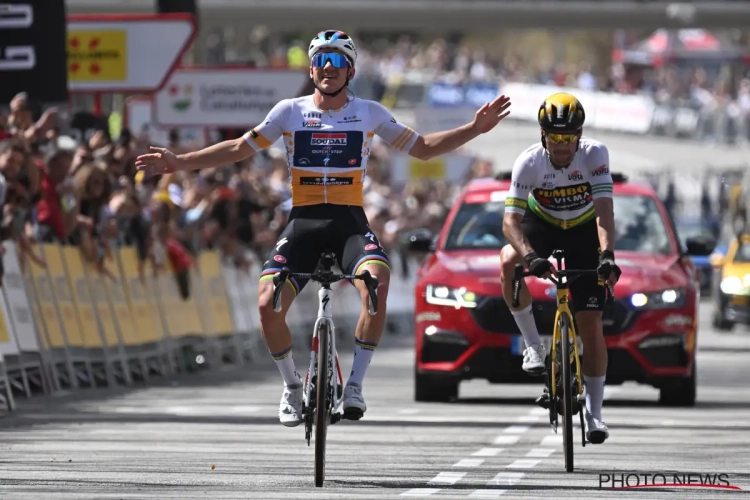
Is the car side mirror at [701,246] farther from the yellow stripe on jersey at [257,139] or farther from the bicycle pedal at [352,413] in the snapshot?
the bicycle pedal at [352,413]

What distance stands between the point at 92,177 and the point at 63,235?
585 millimetres

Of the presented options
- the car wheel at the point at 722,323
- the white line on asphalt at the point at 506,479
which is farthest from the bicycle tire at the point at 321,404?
the car wheel at the point at 722,323

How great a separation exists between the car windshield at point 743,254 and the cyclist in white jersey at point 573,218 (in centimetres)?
2081

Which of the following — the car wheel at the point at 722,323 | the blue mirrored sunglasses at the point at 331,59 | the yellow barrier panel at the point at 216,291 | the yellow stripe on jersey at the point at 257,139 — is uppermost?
the blue mirrored sunglasses at the point at 331,59

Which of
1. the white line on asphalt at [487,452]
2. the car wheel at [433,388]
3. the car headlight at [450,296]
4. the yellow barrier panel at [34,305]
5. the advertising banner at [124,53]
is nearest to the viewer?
the white line on asphalt at [487,452]

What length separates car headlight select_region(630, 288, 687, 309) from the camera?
1698 cm

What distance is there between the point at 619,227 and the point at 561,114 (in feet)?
19.8

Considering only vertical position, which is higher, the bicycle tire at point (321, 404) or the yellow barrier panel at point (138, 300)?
the bicycle tire at point (321, 404)

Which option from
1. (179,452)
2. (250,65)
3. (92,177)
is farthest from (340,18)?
(179,452)

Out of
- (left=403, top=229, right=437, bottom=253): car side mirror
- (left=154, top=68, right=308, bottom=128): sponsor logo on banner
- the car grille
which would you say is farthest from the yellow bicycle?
(left=154, top=68, right=308, bottom=128): sponsor logo on banner

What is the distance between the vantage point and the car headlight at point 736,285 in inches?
1283

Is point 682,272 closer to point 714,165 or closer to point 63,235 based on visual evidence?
point 63,235

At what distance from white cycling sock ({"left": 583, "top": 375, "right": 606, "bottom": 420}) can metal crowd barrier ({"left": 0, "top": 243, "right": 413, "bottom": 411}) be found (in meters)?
5.56

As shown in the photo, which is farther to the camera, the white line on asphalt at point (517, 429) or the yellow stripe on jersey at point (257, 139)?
the white line on asphalt at point (517, 429)
